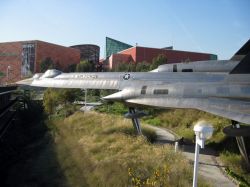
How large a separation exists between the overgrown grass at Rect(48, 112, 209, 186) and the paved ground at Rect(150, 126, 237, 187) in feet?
4.05

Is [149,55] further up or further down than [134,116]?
further up

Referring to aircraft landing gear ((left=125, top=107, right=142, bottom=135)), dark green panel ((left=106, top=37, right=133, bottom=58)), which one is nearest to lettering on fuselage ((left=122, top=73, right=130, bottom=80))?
aircraft landing gear ((left=125, top=107, right=142, bottom=135))

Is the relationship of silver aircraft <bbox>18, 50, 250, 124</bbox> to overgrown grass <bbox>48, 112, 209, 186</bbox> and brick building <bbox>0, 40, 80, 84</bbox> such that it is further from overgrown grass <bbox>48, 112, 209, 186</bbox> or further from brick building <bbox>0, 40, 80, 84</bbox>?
brick building <bbox>0, 40, 80, 84</bbox>

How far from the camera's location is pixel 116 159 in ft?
63.6

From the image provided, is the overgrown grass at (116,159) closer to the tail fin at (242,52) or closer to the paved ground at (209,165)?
the paved ground at (209,165)

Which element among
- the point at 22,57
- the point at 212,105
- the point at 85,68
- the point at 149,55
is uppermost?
the point at 149,55

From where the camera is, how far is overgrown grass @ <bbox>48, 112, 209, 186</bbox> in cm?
1589

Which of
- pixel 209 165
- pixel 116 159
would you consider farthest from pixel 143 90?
pixel 209 165

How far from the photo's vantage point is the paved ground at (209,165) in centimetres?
1585

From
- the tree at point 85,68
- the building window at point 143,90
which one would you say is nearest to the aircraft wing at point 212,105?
the building window at point 143,90

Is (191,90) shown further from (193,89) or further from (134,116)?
(134,116)

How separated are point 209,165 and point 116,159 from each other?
20.1 feet

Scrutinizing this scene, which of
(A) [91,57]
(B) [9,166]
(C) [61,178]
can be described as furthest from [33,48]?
(C) [61,178]

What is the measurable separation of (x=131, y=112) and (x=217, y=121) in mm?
9547
